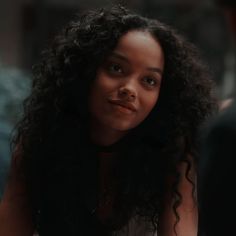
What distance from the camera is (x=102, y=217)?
1.96m

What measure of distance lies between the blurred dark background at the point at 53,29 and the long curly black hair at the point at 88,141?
2.31m

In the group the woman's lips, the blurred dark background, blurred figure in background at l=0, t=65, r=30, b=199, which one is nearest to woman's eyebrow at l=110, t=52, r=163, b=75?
the woman's lips

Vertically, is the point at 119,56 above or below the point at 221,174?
above

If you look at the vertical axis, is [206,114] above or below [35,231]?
above

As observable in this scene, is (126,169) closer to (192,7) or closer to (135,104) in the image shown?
(135,104)

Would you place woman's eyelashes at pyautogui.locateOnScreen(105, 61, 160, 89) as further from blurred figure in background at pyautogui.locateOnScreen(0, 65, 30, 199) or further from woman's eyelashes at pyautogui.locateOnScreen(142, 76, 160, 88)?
blurred figure in background at pyautogui.locateOnScreen(0, 65, 30, 199)

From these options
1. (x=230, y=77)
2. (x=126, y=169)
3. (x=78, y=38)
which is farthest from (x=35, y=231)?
(x=230, y=77)

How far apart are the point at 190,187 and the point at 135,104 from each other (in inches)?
13.8

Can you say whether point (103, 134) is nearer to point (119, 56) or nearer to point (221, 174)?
point (119, 56)

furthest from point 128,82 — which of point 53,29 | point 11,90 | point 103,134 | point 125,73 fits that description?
point 53,29

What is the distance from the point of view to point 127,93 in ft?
5.84

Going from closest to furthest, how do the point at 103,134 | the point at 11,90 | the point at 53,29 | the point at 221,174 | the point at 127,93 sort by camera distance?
the point at 221,174 < the point at 127,93 < the point at 103,134 < the point at 11,90 < the point at 53,29

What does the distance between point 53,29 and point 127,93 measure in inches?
125

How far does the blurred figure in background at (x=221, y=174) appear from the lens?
1.23 metres
